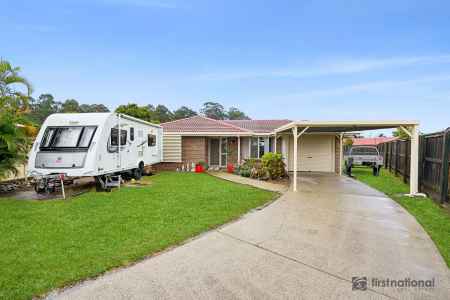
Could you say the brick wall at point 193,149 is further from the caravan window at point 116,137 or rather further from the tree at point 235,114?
the tree at point 235,114

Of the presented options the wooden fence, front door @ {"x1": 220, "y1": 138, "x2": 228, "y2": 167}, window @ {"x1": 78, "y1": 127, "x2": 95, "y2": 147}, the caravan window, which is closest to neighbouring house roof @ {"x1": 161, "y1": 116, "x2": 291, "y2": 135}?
front door @ {"x1": 220, "y1": 138, "x2": 228, "y2": 167}

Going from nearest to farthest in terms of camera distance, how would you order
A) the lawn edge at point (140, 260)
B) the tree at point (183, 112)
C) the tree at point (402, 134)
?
the lawn edge at point (140, 260), the tree at point (402, 134), the tree at point (183, 112)

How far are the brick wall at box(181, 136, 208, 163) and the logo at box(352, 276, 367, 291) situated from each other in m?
13.6

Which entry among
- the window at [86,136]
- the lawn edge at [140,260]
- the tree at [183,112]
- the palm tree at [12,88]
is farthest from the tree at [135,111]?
the lawn edge at [140,260]

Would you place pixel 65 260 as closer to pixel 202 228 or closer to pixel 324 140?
pixel 202 228

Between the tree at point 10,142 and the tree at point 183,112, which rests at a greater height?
the tree at point 183,112

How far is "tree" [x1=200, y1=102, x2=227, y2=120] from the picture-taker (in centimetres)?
7296

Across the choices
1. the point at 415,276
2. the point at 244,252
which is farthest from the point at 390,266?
the point at 244,252

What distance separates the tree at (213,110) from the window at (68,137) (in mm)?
63800

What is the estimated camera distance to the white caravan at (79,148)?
849cm

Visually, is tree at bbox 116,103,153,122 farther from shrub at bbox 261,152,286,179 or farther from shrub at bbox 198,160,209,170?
shrub at bbox 261,152,286,179

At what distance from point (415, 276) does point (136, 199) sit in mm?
6647

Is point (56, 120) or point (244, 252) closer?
point (244, 252)

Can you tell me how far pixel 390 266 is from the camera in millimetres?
3756
